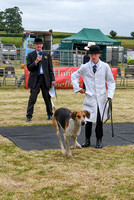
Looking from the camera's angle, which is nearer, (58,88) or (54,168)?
(54,168)

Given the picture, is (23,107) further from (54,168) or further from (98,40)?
(98,40)

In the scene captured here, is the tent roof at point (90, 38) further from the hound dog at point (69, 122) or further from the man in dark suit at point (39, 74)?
the hound dog at point (69, 122)

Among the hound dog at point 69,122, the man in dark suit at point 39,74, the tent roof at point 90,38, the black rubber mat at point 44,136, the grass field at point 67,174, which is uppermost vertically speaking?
the tent roof at point 90,38

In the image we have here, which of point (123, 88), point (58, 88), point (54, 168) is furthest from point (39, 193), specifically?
point (123, 88)

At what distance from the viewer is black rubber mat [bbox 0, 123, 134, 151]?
6571 millimetres

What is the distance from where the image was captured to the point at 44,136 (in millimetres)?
7289

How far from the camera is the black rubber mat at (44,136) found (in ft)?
21.6

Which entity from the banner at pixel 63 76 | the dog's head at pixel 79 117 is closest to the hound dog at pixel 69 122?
the dog's head at pixel 79 117

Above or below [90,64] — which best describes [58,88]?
below

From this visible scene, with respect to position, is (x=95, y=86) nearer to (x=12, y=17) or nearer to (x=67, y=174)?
(x=67, y=174)

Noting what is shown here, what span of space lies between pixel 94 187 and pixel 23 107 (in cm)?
723

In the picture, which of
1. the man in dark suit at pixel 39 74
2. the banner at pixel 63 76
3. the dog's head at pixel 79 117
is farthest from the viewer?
the banner at pixel 63 76

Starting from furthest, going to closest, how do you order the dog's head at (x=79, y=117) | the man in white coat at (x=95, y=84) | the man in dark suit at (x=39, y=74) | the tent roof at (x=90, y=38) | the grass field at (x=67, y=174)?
the tent roof at (x=90, y=38) < the man in dark suit at (x=39, y=74) < the man in white coat at (x=95, y=84) < the dog's head at (x=79, y=117) < the grass field at (x=67, y=174)

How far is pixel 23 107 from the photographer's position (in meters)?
11.3
